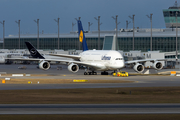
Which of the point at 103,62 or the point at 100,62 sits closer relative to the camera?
the point at 103,62

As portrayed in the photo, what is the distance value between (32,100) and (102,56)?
38.2 metres

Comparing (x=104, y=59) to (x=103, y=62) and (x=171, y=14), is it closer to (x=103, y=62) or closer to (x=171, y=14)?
(x=103, y=62)

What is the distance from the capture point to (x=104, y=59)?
6769cm

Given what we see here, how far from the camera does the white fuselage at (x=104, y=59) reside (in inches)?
2576

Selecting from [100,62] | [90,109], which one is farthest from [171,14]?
[90,109]

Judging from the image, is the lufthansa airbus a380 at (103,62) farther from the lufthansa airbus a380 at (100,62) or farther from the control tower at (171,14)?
the control tower at (171,14)

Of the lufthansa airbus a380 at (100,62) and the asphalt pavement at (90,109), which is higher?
the lufthansa airbus a380 at (100,62)

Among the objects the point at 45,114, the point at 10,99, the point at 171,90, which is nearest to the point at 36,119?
the point at 45,114

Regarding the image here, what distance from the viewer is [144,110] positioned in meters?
25.5

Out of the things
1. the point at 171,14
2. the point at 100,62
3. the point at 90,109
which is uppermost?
the point at 171,14

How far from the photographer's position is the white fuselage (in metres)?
65.4

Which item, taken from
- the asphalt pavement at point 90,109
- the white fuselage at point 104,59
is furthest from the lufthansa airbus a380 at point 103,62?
the asphalt pavement at point 90,109

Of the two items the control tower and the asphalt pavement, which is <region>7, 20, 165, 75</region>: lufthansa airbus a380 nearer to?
the asphalt pavement

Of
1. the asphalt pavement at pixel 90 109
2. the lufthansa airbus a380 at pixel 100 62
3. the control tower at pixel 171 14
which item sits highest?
the control tower at pixel 171 14
